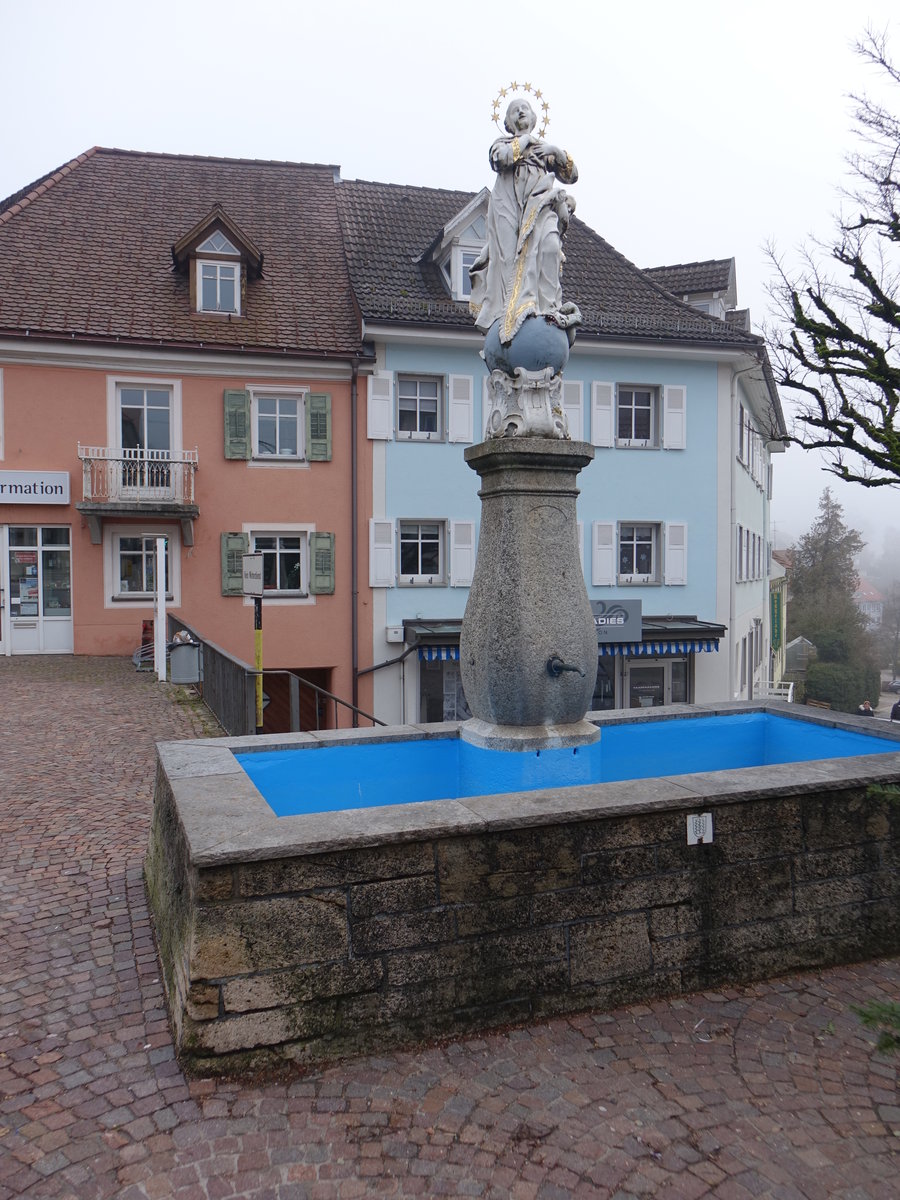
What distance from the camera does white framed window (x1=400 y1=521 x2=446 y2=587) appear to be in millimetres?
21219

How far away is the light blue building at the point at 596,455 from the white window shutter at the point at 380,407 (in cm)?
3

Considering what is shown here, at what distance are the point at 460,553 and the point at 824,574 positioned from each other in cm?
4785

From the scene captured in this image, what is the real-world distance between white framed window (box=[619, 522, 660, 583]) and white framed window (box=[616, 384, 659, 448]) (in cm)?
195

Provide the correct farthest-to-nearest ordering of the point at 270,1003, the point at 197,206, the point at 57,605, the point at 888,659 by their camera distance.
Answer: the point at 888,659, the point at 197,206, the point at 57,605, the point at 270,1003

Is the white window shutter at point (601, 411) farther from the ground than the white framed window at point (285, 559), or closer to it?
farther from the ground

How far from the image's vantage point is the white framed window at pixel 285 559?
20531 millimetres

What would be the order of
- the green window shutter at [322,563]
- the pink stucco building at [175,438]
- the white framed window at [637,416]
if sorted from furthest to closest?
the white framed window at [637,416] → the green window shutter at [322,563] → the pink stucco building at [175,438]

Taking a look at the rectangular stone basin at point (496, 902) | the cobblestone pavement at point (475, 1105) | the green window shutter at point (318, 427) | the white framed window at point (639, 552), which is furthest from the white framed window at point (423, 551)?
the cobblestone pavement at point (475, 1105)

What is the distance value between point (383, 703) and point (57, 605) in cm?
694

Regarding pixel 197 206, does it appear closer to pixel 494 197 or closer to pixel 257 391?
pixel 257 391

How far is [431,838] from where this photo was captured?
12.1 feet

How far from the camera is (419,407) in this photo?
21078 millimetres

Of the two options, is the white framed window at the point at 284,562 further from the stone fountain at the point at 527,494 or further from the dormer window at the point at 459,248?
the stone fountain at the point at 527,494

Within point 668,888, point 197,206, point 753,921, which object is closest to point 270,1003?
point 668,888
